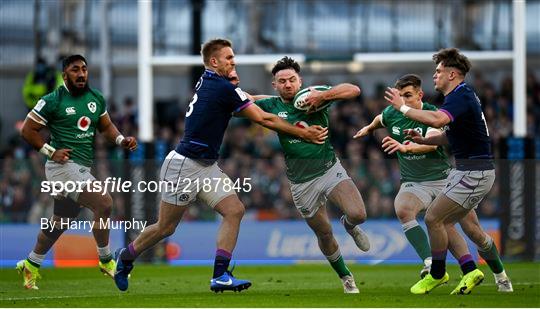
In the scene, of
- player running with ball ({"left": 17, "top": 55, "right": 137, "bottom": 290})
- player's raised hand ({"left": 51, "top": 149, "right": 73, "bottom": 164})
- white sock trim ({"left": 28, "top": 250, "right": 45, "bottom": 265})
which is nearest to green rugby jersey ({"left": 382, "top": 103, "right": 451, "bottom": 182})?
player running with ball ({"left": 17, "top": 55, "right": 137, "bottom": 290})

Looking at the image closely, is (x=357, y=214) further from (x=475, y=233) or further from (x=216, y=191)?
(x=216, y=191)

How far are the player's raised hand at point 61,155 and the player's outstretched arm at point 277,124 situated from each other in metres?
2.57

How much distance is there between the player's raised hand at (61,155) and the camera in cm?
1516

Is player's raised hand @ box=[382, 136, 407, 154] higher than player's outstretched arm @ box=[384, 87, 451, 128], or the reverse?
player's outstretched arm @ box=[384, 87, 451, 128]

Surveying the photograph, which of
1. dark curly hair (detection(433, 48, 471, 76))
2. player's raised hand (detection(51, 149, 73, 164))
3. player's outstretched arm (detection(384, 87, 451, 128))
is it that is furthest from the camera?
player's raised hand (detection(51, 149, 73, 164))

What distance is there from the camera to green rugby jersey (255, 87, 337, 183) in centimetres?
1420

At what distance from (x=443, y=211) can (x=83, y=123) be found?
426cm

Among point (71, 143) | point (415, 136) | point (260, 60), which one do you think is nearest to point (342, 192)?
point (415, 136)

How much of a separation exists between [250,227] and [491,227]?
3.78m

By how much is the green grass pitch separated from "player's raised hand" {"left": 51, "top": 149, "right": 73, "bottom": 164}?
1.47m

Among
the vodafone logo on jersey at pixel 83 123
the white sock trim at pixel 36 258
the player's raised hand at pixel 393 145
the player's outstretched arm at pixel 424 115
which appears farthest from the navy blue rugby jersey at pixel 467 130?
the white sock trim at pixel 36 258

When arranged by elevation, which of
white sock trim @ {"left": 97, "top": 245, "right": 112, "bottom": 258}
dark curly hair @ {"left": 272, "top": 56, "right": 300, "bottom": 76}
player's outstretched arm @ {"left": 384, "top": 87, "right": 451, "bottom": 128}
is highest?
dark curly hair @ {"left": 272, "top": 56, "right": 300, "bottom": 76}

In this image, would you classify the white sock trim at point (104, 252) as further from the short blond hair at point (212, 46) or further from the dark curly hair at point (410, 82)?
the dark curly hair at point (410, 82)

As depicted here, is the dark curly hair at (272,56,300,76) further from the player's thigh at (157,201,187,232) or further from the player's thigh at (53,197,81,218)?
the player's thigh at (53,197,81,218)
